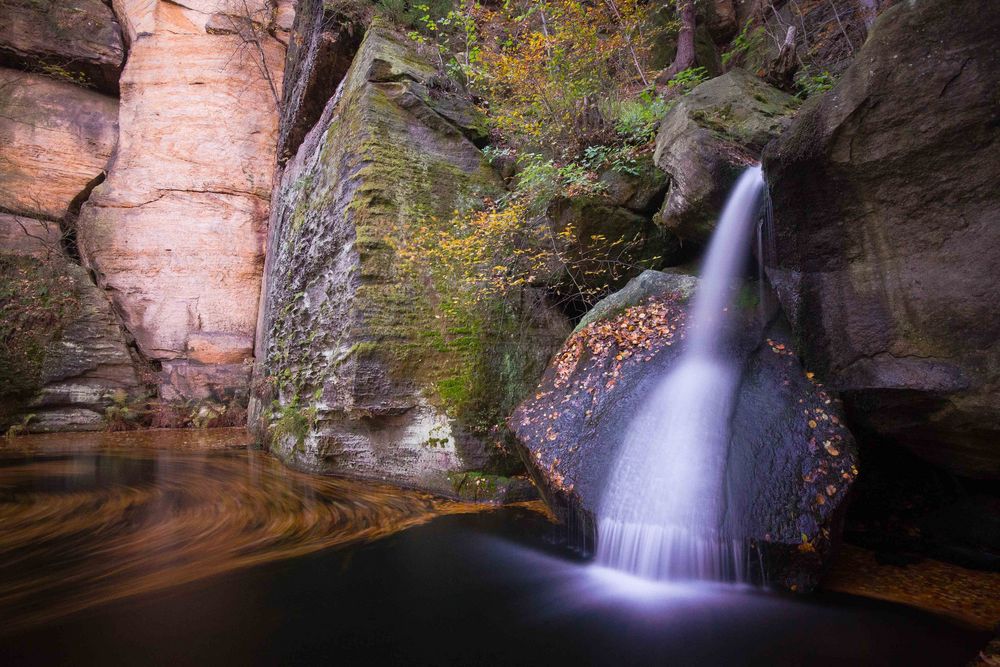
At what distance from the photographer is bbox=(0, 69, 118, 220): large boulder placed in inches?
404

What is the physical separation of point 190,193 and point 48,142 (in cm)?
330

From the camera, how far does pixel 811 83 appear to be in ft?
17.0

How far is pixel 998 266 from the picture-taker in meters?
2.62

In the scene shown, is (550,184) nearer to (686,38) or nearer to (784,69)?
(784,69)

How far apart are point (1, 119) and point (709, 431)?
15876 mm

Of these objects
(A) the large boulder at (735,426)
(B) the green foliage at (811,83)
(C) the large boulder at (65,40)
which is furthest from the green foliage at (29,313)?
(B) the green foliage at (811,83)

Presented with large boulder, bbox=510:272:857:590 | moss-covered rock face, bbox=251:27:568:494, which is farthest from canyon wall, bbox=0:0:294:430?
large boulder, bbox=510:272:857:590

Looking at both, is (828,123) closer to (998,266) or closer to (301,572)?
(998,266)

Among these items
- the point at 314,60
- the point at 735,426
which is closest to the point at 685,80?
the point at 735,426

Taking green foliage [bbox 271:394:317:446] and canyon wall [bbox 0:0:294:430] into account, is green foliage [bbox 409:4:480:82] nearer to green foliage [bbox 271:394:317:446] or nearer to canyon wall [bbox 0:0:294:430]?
canyon wall [bbox 0:0:294:430]

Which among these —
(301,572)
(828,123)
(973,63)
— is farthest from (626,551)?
(973,63)

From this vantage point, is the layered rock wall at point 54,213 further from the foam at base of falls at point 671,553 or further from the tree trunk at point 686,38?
the tree trunk at point 686,38

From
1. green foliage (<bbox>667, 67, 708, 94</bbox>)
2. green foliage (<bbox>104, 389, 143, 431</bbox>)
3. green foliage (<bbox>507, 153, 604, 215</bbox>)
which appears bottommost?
green foliage (<bbox>104, 389, 143, 431</bbox>)

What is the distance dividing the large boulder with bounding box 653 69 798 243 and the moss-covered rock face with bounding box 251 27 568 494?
2435 mm
